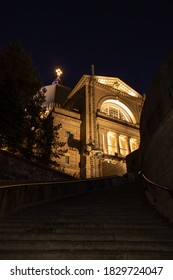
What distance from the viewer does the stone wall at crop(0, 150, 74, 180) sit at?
10.1 metres

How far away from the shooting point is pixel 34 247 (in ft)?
13.8

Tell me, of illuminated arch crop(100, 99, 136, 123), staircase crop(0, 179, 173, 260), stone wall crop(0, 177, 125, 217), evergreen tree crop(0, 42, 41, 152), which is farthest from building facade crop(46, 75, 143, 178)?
staircase crop(0, 179, 173, 260)

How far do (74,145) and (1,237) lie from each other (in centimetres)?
2321

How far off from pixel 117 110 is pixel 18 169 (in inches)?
1056

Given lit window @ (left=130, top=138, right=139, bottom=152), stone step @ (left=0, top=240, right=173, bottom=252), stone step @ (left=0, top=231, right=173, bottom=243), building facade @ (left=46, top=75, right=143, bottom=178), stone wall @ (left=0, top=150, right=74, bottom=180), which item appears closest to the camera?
stone step @ (left=0, top=240, right=173, bottom=252)

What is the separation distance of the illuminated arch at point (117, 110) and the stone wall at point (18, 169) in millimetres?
22748

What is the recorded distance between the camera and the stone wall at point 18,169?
10.1 meters

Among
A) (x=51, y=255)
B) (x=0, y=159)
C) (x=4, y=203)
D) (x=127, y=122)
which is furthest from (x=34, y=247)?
(x=127, y=122)

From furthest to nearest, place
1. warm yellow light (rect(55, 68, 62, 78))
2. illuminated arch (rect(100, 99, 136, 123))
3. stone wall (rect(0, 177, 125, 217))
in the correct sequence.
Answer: warm yellow light (rect(55, 68, 62, 78)) < illuminated arch (rect(100, 99, 136, 123)) < stone wall (rect(0, 177, 125, 217))

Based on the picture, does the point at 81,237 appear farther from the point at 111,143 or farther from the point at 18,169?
the point at 111,143

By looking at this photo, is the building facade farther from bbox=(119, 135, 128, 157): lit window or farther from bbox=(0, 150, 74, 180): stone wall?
bbox=(0, 150, 74, 180): stone wall

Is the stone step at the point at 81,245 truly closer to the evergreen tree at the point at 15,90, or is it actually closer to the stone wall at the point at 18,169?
the stone wall at the point at 18,169

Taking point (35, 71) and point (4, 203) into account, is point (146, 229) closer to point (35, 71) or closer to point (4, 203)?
point (4, 203)
